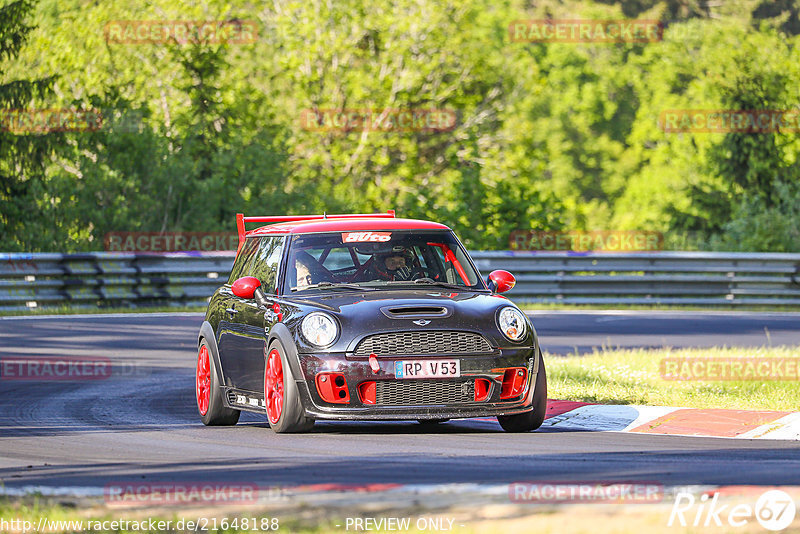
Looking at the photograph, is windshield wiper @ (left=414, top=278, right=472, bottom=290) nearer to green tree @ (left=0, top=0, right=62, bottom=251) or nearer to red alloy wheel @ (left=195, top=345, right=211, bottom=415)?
red alloy wheel @ (left=195, top=345, right=211, bottom=415)

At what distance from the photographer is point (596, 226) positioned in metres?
68.7

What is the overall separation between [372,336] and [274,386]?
3.12ft

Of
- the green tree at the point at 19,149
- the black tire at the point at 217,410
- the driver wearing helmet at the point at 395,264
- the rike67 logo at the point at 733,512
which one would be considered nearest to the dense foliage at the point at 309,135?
the green tree at the point at 19,149

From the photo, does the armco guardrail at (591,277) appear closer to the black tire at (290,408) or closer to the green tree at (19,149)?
the green tree at (19,149)

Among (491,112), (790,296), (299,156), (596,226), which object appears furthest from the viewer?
(596,226)

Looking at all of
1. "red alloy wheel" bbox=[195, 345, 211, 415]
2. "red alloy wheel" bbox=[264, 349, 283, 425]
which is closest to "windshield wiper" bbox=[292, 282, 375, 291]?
"red alloy wheel" bbox=[264, 349, 283, 425]

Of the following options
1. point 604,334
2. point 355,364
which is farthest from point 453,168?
point 355,364

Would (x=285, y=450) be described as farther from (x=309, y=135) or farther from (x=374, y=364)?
(x=309, y=135)

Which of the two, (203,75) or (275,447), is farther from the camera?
(203,75)

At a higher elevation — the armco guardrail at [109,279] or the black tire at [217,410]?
the black tire at [217,410]

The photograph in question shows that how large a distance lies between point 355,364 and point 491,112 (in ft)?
119

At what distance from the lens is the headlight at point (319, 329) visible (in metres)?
9.81

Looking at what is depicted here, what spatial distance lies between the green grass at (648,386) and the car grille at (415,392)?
2.62 metres

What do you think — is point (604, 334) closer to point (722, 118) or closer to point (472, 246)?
point (472, 246)
